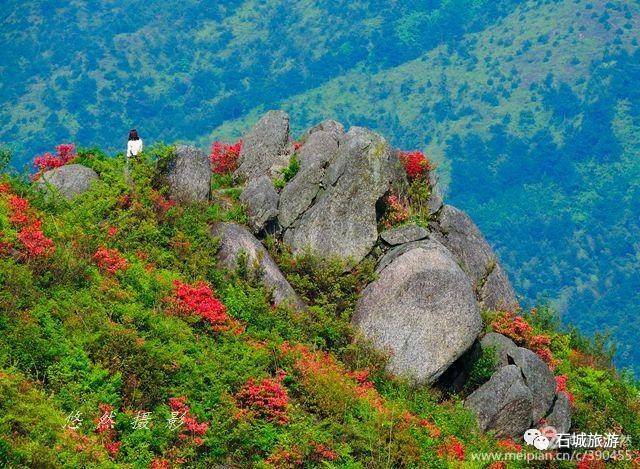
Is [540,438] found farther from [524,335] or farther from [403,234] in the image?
[403,234]

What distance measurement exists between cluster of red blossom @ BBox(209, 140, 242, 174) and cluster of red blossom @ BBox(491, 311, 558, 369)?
11.8m

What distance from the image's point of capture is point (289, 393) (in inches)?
848

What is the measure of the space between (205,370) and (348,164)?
Result: 37.2 feet

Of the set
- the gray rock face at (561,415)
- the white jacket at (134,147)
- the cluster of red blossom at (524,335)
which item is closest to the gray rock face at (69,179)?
the white jacket at (134,147)

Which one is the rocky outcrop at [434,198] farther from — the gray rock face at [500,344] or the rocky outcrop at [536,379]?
the rocky outcrop at [536,379]

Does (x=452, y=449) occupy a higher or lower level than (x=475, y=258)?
higher

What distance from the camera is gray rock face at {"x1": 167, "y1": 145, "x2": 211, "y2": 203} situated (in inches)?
1125

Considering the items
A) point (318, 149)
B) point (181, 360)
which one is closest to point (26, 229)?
point (181, 360)

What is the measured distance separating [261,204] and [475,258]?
821 cm

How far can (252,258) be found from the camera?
26.9 meters

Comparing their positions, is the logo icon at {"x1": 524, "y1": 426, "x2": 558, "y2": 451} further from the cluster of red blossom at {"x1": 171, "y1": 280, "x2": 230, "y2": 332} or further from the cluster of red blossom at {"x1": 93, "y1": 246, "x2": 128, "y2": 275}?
the cluster of red blossom at {"x1": 93, "y1": 246, "x2": 128, "y2": 275}

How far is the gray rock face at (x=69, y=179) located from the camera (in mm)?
27422

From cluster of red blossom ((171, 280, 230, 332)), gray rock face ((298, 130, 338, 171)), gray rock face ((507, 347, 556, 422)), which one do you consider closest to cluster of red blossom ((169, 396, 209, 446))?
cluster of red blossom ((171, 280, 230, 332))

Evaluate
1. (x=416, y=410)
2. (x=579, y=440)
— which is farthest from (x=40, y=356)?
(x=579, y=440)
